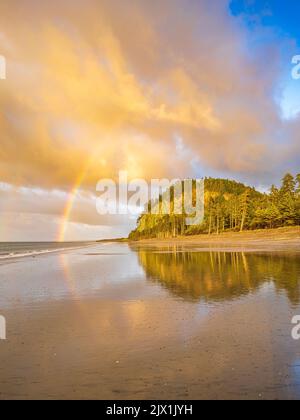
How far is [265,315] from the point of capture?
9656 mm

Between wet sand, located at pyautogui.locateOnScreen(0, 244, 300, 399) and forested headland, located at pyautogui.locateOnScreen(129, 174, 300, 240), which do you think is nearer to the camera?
wet sand, located at pyautogui.locateOnScreen(0, 244, 300, 399)

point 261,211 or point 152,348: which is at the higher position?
point 261,211

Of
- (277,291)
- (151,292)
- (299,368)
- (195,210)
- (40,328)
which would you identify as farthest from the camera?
(195,210)

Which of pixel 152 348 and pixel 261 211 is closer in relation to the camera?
pixel 152 348

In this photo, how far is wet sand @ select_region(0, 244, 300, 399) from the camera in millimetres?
5223

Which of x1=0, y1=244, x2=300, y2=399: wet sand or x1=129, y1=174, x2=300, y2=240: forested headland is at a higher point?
x1=129, y1=174, x2=300, y2=240: forested headland

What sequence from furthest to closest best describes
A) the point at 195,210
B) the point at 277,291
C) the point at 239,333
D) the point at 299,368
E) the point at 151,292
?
the point at 195,210
the point at 151,292
the point at 277,291
the point at 239,333
the point at 299,368

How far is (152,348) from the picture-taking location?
7.07 meters

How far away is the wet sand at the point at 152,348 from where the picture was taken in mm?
5223

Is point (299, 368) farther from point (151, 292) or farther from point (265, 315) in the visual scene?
point (151, 292)

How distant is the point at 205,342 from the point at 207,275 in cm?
1239

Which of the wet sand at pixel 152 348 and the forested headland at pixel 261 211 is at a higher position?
the forested headland at pixel 261 211

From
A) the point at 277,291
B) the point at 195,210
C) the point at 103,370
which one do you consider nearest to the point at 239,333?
the point at 103,370

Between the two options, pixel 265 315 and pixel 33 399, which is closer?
pixel 33 399
